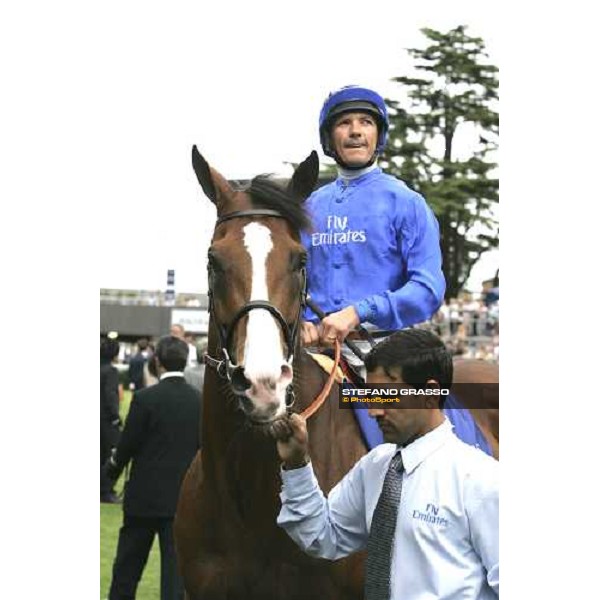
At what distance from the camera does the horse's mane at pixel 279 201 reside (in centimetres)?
414

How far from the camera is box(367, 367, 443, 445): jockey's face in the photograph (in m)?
3.39

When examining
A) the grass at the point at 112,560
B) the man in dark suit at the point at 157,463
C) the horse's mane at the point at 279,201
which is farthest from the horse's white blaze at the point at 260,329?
the grass at the point at 112,560

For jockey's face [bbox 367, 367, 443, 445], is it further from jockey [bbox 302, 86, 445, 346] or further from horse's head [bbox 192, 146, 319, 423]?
jockey [bbox 302, 86, 445, 346]

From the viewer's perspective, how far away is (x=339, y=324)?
14.4 feet

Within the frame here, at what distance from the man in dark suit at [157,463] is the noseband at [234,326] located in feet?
9.48

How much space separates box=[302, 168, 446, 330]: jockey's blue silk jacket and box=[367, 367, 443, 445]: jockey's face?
Result: 111cm

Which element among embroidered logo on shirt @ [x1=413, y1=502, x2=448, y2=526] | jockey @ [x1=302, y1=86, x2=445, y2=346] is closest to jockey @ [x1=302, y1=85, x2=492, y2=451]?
jockey @ [x1=302, y1=86, x2=445, y2=346]

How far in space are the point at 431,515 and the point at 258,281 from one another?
1021mm

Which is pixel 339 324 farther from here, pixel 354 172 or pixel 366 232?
pixel 354 172

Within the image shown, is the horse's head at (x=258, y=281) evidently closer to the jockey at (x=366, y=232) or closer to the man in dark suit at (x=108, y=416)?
the jockey at (x=366, y=232)

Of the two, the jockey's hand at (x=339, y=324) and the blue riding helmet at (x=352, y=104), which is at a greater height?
the blue riding helmet at (x=352, y=104)
